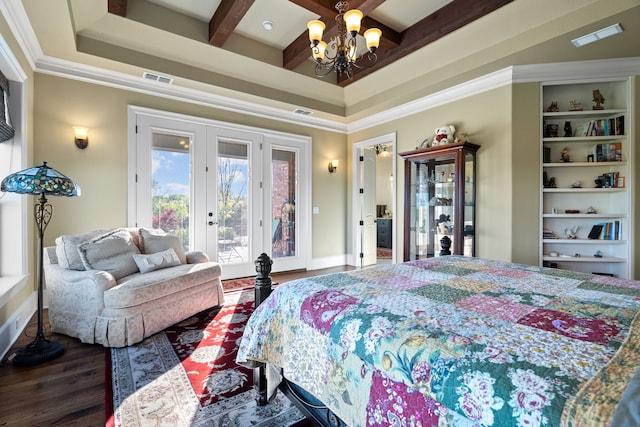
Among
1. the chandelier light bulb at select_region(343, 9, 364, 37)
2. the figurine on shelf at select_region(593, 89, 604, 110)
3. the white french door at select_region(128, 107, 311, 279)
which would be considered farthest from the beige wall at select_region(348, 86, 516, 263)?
the white french door at select_region(128, 107, 311, 279)

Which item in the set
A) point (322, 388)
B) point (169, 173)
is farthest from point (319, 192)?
point (322, 388)

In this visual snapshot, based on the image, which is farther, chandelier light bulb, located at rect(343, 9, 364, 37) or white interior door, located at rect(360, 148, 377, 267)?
white interior door, located at rect(360, 148, 377, 267)

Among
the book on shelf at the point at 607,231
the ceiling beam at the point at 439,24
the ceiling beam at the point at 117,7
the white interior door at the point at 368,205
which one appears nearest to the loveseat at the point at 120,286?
the ceiling beam at the point at 117,7

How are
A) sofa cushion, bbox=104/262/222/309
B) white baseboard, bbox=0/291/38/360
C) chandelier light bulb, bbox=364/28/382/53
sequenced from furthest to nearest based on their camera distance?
chandelier light bulb, bbox=364/28/382/53
sofa cushion, bbox=104/262/222/309
white baseboard, bbox=0/291/38/360

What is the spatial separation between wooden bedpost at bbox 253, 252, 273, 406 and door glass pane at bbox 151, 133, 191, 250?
2.82m

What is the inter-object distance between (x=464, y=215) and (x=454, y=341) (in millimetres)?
3247

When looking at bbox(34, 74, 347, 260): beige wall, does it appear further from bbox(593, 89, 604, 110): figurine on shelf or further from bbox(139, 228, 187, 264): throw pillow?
bbox(593, 89, 604, 110): figurine on shelf

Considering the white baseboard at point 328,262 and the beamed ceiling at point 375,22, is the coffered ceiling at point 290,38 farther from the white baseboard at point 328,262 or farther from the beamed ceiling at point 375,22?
the white baseboard at point 328,262

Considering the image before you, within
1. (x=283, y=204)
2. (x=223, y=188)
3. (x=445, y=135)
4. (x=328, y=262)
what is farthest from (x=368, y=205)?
(x=223, y=188)

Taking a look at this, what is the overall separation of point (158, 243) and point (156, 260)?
29 cm

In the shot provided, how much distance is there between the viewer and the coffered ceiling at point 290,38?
281cm

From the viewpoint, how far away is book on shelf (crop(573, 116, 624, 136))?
3346 millimetres

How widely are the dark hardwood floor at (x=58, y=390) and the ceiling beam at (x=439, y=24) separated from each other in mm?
4261

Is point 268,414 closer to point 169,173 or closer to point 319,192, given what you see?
point 169,173
